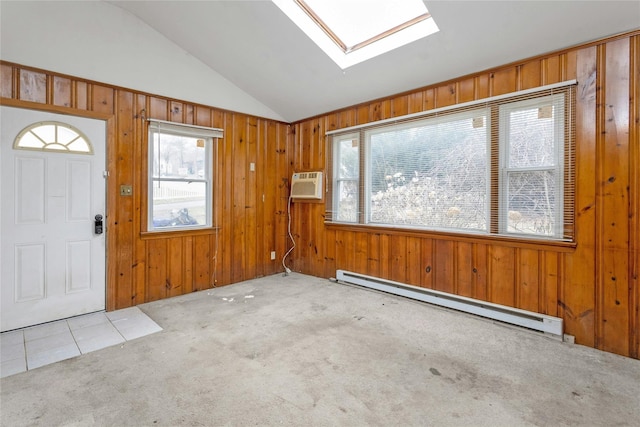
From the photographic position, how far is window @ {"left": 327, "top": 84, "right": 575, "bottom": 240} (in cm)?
258

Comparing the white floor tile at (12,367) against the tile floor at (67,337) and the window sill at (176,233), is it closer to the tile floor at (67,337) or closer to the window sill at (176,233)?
the tile floor at (67,337)

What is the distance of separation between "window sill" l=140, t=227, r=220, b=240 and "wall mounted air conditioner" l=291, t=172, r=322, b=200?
4.29 feet

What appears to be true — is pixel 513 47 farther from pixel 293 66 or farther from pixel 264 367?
pixel 264 367

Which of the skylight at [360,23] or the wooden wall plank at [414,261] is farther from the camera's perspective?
the wooden wall plank at [414,261]

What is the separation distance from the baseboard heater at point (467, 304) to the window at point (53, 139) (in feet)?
11.0

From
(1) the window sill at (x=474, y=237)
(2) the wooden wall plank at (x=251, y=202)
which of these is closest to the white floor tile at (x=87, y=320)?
(2) the wooden wall plank at (x=251, y=202)

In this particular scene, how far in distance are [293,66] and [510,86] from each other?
2.30 metres

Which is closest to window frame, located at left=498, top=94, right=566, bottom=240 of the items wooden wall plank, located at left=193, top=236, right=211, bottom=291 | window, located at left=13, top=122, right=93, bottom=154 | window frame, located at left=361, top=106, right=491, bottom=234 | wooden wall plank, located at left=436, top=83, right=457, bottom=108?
window frame, located at left=361, top=106, right=491, bottom=234

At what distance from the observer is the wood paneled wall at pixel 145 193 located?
9.82ft

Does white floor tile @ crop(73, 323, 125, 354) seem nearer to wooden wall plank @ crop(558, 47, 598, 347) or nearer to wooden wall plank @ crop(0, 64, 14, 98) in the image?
wooden wall plank @ crop(0, 64, 14, 98)

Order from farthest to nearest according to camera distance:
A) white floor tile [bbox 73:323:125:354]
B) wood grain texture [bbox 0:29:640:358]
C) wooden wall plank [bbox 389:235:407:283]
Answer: wooden wall plank [bbox 389:235:407:283] < white floor tile [bbox 73:323:125:354] < wood grain texture [bbox 0:29:640:358]

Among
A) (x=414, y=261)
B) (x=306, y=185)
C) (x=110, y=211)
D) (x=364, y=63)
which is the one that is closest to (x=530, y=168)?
(x=414, y=261)

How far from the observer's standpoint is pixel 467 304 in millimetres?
3092

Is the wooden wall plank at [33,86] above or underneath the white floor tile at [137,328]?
above
